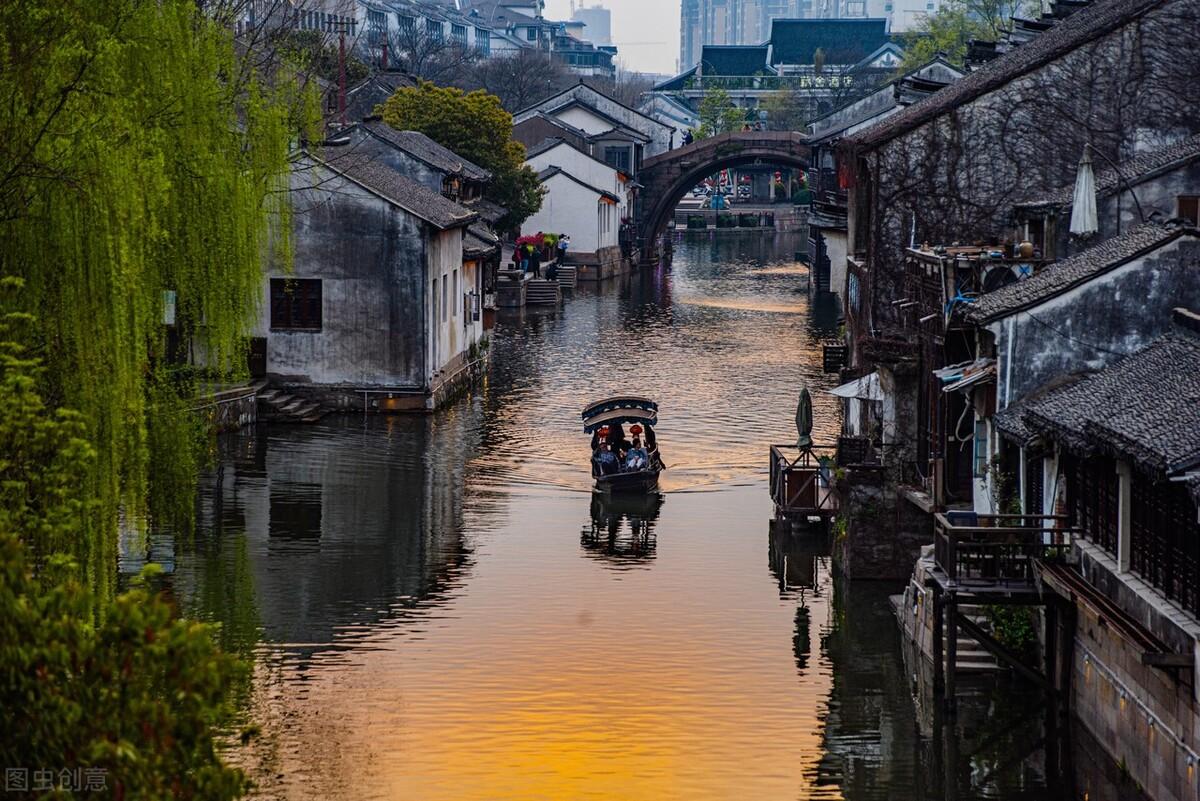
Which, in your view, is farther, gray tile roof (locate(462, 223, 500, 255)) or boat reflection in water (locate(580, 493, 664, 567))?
gray tile roof (locate(462, 223, 500, 255))

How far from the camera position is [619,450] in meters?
42.7

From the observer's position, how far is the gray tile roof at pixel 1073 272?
86.7 ft

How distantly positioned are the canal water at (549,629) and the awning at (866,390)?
3230 millimetres

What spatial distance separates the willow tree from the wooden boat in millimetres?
17223

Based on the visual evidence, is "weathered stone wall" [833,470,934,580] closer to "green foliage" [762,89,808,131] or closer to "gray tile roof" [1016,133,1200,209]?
"gray tile roof" [1016,133,1200,209]

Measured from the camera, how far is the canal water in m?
24.5

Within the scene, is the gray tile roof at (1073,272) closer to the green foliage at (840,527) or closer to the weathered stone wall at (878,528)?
the weathered stone wall at (878,528)

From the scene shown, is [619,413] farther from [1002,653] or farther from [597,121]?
[597,121]

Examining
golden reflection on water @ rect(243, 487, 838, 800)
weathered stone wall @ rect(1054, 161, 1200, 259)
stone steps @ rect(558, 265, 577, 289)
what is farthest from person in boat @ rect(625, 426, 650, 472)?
stone steps @ rect(558, 265, 577, 289)

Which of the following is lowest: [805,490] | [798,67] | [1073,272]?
[805,490]

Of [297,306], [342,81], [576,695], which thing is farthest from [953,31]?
[576,695]

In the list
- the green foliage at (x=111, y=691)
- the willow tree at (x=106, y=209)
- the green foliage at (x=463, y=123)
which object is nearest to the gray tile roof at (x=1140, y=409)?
the willow tree at (x=106, y=209)

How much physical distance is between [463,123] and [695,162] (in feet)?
99.9

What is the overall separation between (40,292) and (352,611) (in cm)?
1253
